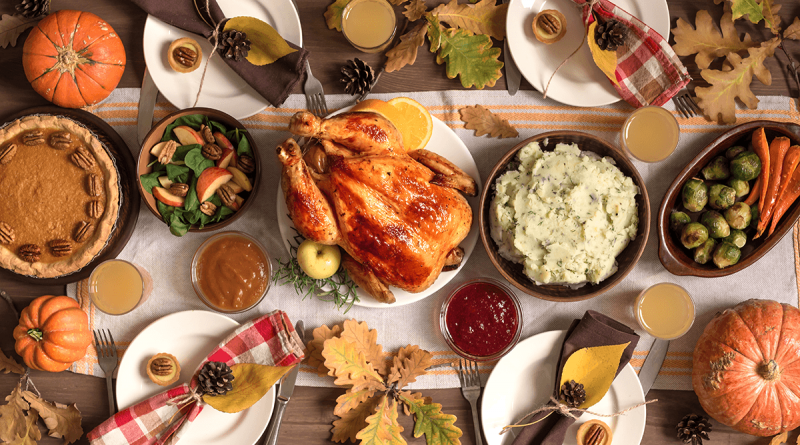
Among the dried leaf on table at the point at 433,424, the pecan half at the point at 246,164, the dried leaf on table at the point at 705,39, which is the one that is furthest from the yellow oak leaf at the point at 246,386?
the dried leaf on table at the point at 705,39

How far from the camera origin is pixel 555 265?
268cm

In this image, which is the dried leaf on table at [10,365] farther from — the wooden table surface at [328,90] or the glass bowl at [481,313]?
the glass bowl at [481,313]

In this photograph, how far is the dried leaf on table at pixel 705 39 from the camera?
9.67 ft

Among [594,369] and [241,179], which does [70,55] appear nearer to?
[241,179]

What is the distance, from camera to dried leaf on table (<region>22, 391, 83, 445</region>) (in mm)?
2988

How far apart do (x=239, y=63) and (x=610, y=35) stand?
2.25m

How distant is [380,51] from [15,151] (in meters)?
2.30

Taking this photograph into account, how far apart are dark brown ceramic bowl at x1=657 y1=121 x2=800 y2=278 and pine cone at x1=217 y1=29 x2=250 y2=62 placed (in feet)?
8.83

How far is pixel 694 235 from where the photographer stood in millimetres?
2738

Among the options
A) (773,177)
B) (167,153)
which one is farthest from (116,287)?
(773,177)

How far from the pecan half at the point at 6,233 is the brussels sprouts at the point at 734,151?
4357 mm

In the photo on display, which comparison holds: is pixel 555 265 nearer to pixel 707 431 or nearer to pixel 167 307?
pixel 707 431

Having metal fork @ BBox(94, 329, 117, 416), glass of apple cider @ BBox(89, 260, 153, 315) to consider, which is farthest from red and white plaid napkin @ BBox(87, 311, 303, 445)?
glass of apple cider @ BBox(89, 260, 153, 315)

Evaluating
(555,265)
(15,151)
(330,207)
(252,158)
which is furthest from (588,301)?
(15,151)
